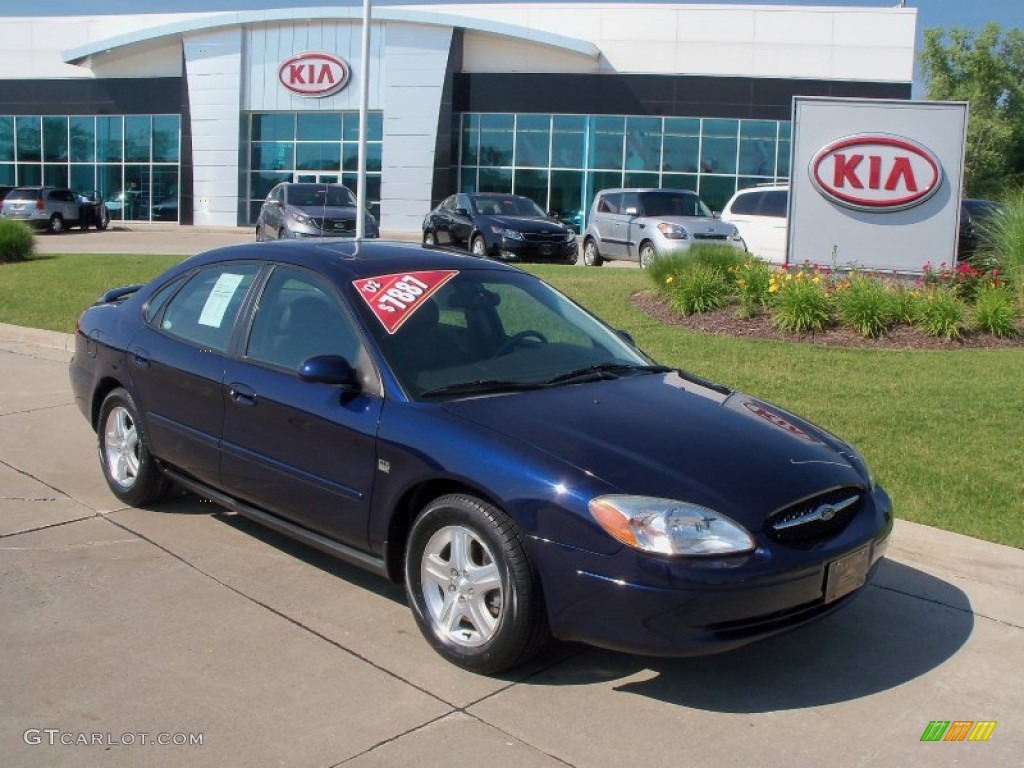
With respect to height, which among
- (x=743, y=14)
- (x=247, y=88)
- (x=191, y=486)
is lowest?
(x=191, y=486)

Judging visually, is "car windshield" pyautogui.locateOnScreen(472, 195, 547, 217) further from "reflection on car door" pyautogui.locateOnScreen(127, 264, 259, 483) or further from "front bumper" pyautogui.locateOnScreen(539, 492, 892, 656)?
"front bumper" pyautogui.locateOnScreen(539, 492, 892, 656)

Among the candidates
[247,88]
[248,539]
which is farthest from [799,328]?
[247,88]

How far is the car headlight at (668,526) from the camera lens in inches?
145

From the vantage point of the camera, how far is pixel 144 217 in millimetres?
44500

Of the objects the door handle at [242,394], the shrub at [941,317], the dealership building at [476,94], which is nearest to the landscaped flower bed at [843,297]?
the shrub at [941,317]

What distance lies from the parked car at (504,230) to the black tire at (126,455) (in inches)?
523

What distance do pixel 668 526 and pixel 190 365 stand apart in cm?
281

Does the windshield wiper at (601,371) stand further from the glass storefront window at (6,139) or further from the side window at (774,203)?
A: the glass storefront window at (6,139)

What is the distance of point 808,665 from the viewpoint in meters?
4.27

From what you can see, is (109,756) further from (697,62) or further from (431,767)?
(697,62)

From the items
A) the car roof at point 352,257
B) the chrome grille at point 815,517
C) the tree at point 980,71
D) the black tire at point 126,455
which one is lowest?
the black tire at point 126,455

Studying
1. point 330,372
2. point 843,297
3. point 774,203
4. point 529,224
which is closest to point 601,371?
point 330,372

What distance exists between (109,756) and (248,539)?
2176 mm

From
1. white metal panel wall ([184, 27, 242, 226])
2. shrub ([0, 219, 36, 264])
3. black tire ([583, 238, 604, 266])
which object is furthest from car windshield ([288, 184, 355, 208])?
white metal panel wall ([184, 27, 242, 226])
